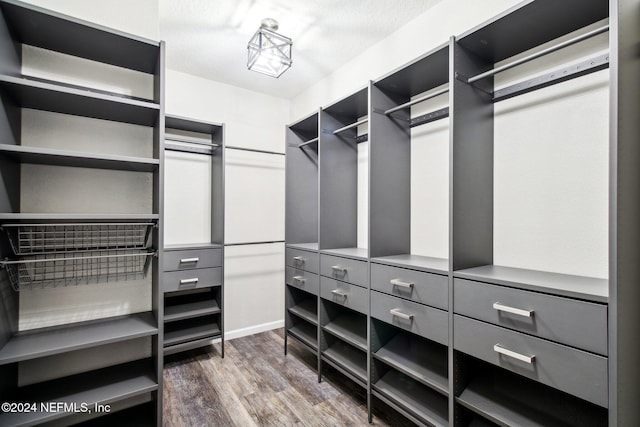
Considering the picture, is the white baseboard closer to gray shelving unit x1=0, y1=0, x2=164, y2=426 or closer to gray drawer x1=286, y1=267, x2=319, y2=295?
gray drawer x1=286, y1=267, x2=319, y2=295

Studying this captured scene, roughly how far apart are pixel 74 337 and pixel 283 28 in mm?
2315

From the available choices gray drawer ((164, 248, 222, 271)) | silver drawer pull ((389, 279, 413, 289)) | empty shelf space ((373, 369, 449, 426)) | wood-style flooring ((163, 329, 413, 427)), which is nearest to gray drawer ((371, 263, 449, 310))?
silver drawer pull ((389, 279, 413, 289))

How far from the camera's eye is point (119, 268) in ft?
5.66

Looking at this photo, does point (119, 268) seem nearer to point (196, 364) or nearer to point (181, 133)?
point (196, 364)

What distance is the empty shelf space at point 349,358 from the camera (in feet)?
6.60

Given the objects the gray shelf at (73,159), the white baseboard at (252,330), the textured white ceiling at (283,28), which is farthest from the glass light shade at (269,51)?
the white baseboard at (252,330)

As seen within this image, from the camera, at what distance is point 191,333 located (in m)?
2.64

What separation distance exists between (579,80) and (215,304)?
9.66 feet

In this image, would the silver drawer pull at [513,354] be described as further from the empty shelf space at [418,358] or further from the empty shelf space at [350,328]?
the empty shelf space at [350,328]

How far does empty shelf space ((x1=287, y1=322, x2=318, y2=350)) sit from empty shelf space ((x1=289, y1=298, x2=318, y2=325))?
150 millimetres

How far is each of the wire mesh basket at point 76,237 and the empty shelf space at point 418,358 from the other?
1566 mm

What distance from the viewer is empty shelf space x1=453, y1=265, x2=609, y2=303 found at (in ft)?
3.51

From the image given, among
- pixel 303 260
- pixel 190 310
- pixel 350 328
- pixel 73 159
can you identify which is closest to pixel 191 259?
pixel 190 310

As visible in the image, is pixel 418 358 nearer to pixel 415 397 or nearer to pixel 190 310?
pixel 415 397
